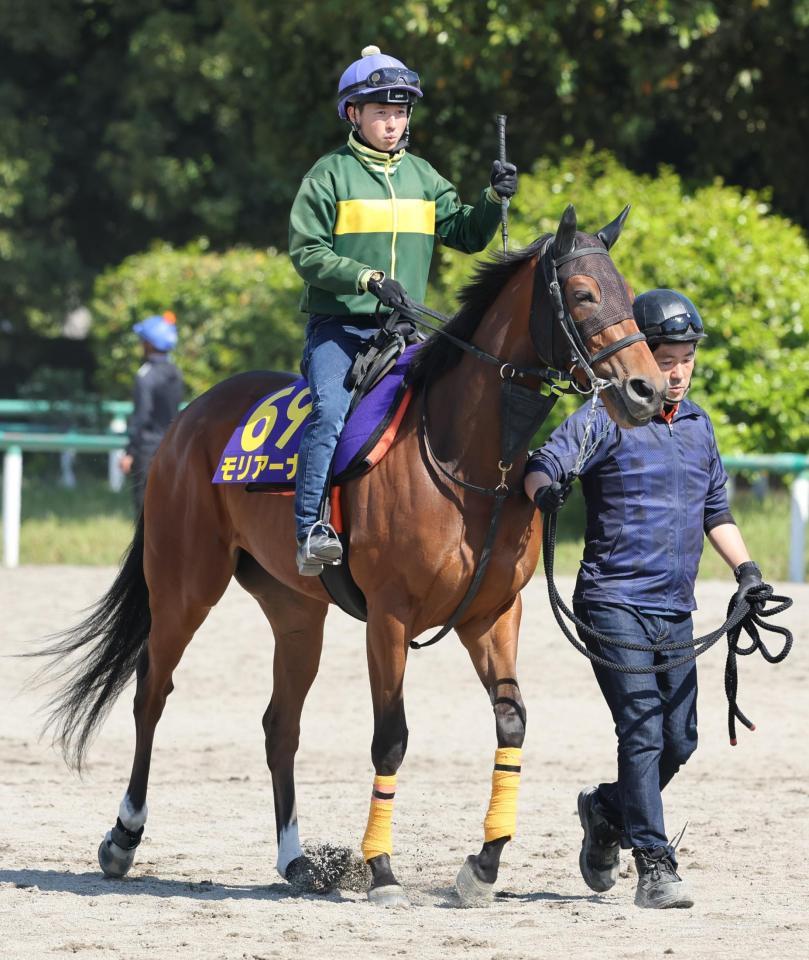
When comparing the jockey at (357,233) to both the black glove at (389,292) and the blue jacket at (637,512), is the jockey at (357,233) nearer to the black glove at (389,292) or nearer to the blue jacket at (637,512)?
the black glove at (389,292)

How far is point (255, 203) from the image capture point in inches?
944

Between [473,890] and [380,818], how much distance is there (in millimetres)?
359

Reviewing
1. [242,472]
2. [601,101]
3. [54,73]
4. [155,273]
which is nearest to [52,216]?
[54,73]

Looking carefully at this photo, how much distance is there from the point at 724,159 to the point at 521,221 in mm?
4515

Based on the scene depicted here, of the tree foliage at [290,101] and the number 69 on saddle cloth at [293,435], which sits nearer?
the number 69 on saddle cloth at [293,435]

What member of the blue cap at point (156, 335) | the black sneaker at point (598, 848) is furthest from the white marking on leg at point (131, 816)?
the blue cap at point (156, 335)

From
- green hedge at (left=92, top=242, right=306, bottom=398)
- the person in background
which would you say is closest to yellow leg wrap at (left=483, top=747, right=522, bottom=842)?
the person in background

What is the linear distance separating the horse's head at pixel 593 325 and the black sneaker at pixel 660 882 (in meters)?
1.33

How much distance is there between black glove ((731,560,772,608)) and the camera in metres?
5.26

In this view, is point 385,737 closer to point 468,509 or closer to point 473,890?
point 473,890

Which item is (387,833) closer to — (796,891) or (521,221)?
(796,891)

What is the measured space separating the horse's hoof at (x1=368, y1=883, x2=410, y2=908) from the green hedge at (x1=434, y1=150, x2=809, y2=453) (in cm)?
803

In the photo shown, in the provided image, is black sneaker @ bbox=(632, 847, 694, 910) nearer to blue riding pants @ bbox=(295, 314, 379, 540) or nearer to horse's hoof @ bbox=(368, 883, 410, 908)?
horse's hoof @ bbox=(368, 883, 410, 908)

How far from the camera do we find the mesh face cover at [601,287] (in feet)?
15.8
